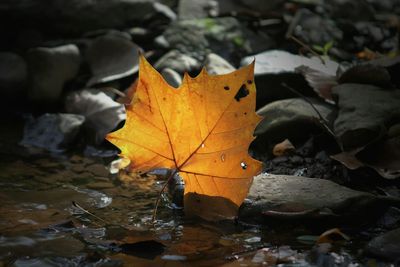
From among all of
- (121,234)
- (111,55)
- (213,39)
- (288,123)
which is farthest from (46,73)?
(121,234)

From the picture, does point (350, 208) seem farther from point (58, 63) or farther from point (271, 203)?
point (58, 63)

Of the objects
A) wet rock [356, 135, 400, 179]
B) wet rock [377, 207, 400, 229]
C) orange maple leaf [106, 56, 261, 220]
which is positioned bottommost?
wet rock [377, 207, 400, 229]

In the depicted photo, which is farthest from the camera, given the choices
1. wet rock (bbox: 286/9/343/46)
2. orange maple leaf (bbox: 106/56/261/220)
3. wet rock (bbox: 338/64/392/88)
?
wet rock (bbox: 286/9/343/46)

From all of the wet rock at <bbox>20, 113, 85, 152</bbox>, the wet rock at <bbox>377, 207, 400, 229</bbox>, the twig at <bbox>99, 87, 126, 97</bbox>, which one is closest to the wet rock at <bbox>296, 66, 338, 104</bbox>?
the wet rock at <bbox>377, 207, 400, 229</bbox>

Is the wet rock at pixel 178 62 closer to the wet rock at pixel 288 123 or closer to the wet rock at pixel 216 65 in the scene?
the wet rock at pixel 216 65

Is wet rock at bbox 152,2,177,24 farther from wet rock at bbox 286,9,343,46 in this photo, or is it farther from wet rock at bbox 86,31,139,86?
wet rock at bbox 286,9,343,46

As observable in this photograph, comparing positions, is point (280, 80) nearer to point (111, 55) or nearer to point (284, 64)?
point (284, 64)

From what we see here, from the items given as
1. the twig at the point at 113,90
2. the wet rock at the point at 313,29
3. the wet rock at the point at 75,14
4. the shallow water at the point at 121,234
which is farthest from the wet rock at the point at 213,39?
the shallow water at the point at 121,234
